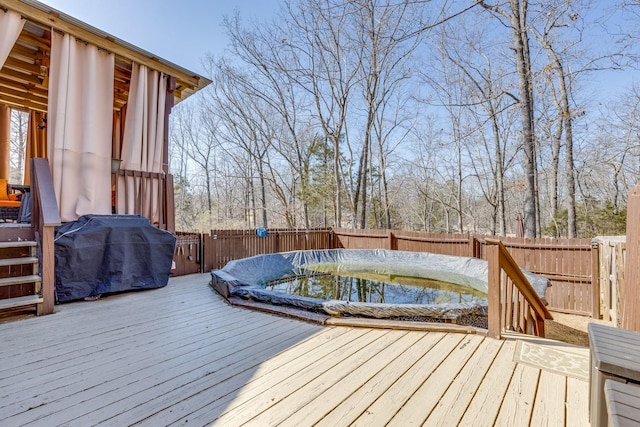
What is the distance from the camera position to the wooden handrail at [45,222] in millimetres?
3223

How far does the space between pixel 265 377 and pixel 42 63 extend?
6081 millimetres

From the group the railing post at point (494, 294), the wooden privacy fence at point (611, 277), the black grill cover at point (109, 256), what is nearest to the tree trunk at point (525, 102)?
the wooden privacy fence at point (611, 277)

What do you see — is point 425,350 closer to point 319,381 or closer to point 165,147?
point 319,381

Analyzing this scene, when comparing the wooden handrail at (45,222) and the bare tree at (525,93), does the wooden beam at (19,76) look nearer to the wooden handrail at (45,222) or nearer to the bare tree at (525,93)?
the wooden handrail at (45,222)

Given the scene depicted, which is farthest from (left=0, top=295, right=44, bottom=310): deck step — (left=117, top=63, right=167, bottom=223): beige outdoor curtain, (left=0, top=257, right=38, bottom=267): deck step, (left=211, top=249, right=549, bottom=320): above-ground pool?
(left=117, top=63, right=167, bottom=223): beige outdoor curtain

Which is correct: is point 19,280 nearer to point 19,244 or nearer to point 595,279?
point 19,244

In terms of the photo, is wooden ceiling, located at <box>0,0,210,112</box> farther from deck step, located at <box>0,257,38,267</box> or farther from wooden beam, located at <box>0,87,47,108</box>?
deck step, located at <box>0,257,38,267</box>

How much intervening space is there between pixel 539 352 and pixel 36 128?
909 cm

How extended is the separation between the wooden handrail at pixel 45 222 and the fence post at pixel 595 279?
25.4ft

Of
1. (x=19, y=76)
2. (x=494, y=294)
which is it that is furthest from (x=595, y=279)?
(x=19, y=76)

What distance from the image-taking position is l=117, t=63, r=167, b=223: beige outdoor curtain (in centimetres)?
499

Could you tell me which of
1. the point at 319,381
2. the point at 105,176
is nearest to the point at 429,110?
the point at 105,176

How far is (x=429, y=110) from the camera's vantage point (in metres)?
16.6

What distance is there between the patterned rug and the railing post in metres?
0.19
